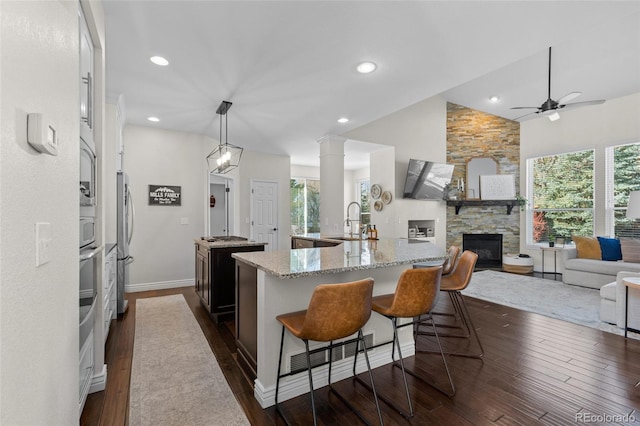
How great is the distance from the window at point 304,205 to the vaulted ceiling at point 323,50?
409 cm

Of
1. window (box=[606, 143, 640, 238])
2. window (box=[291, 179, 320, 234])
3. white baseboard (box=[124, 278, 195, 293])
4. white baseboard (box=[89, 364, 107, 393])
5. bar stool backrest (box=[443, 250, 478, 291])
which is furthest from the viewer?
window (box=[291, 179, 320, 234])

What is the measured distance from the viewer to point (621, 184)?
555 cm

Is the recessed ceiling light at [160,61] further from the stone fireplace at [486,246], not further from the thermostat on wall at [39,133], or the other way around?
the stone fireplace at [486,246]

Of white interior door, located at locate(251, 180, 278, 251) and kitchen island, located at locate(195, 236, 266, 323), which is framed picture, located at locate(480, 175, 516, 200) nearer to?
white interior door, located at locate(251, 180, 278, 251)

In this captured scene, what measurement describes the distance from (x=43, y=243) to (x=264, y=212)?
6.07 m

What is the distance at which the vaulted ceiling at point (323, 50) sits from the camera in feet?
7.14

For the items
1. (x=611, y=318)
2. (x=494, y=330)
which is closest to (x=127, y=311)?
(x=494, y=330)

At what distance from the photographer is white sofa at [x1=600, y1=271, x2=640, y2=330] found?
10.2ft

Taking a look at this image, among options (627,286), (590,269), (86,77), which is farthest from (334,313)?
(590,269)

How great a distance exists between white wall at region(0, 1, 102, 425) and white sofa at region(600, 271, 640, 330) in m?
4.63

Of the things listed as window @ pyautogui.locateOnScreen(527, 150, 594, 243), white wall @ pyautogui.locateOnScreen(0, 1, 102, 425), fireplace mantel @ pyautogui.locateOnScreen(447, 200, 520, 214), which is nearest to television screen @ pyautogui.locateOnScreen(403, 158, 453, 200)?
fireplace mantel @ pyautogui.locateOnScreen(447, 200, 520, 214)

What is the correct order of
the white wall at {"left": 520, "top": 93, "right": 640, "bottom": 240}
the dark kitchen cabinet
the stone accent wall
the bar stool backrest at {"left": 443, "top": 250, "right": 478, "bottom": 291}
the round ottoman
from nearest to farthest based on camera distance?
the bar stool backrest at {"left": 443, "top": 250, "right": 478, "bottom": 291}, the dark kitchen cabinet, the white wall at {"left": 520, "top": 93, "right": 640, "bottom": 240}, the round ottoman, the stone accent wall

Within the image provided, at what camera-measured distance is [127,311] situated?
3.83 metres

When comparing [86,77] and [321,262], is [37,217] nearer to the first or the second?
[86,77]
